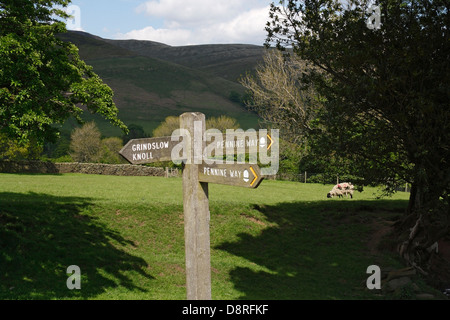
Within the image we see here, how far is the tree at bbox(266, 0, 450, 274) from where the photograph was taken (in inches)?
657

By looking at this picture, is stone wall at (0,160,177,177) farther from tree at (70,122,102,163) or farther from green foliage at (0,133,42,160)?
tree at (70,122,102,163)

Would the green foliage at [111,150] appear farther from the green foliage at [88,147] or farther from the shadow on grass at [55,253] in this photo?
the shadow on grass at [55,253]

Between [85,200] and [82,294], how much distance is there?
1056 centimetres

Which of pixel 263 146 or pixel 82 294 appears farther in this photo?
pixel 82 294

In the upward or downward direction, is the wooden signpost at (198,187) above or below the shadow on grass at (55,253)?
above

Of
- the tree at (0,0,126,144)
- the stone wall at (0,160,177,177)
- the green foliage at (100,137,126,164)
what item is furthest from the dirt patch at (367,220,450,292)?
the green foliage at (100,137,126,164)

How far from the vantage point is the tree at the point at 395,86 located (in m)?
16.7

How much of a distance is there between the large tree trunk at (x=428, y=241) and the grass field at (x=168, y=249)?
87cm

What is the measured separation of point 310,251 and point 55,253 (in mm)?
11468

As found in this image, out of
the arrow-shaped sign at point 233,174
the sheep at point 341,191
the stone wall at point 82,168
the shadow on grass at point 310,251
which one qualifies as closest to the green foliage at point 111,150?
the stone wall at point 82,168

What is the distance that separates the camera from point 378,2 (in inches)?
750

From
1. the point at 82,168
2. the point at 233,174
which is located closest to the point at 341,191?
the point at 233,174
